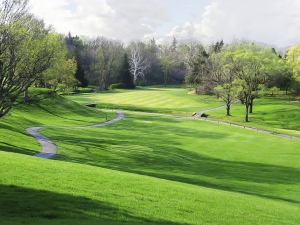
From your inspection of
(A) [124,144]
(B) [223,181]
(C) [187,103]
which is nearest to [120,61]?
(C) [187,103]

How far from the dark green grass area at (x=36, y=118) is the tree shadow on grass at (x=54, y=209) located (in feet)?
48.2

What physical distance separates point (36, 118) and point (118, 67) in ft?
265

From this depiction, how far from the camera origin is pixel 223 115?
221 feet

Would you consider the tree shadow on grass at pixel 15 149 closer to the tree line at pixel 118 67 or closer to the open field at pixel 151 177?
the open field at pixel 151 177

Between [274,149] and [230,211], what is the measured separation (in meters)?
25.1

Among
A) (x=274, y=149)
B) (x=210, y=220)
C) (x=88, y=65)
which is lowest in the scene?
(x=274, y=149)

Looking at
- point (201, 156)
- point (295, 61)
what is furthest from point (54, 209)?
point (295, 61)

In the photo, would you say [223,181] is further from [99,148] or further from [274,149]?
[274,149]

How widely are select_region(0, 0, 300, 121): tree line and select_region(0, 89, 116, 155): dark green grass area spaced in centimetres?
286

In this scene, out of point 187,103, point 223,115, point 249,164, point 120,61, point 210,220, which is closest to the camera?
point 210,220

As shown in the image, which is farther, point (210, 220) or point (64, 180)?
point (64, 180)

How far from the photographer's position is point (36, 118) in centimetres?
5088

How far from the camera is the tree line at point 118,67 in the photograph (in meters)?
21.8

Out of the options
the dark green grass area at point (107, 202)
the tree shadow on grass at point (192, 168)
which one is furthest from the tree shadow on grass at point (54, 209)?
the tree shadow on grass at point (192, 168)
